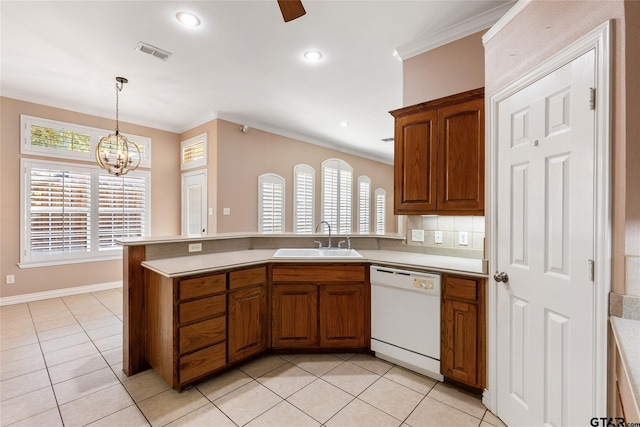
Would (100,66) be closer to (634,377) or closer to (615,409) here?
(634,377)

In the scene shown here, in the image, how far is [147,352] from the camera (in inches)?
91.7

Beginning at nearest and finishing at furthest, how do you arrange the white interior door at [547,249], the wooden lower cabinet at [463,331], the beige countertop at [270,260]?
the white interior door at [547,249] < the wooden lower cabinet at [463,331] < the beige countertop at [270,260]

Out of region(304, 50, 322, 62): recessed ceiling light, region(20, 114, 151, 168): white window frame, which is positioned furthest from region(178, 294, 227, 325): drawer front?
region(20, 114, 151, 168): white window frame

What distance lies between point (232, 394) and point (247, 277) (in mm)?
833

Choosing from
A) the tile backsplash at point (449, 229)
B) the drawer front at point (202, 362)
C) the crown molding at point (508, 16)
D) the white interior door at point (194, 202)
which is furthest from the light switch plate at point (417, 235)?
the white interior door at point (194, 202)

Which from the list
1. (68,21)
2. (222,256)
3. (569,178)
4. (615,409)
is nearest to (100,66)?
(68,21)

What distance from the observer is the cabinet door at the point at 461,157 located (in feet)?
7.14

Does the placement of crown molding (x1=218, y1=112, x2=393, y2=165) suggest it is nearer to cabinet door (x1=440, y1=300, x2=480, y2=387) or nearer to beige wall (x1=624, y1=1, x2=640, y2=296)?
cabinet door (x1=440, y1=300, x2=480, y2=387)

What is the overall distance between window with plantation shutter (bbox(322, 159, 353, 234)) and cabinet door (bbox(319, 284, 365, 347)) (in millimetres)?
4044

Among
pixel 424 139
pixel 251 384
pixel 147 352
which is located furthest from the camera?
pixel 424 139

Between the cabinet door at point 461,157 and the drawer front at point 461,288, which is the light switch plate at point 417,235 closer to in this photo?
the cabinet door at point 461,157

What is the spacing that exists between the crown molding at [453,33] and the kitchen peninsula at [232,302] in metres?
1.96

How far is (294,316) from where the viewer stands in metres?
2.55

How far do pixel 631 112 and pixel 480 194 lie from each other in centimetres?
107
